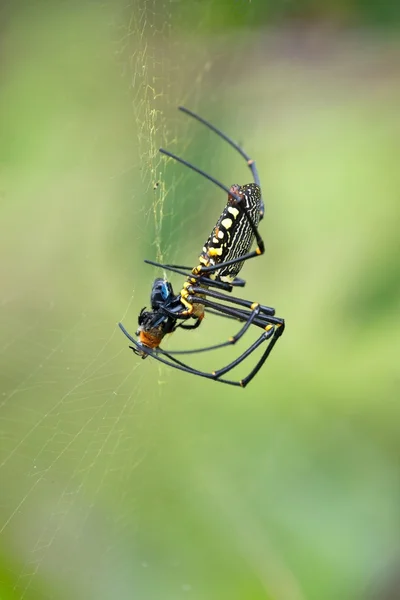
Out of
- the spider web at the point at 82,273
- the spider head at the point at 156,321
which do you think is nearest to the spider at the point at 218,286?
the spider head at the point at 156,321

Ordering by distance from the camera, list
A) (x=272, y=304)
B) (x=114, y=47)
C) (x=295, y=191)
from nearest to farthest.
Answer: (x=272, y=304) < (x=114, y=47) < (x=295, y=191)

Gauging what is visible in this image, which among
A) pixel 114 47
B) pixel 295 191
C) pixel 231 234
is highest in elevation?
pixel 114 47

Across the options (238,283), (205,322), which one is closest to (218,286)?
(238,283)

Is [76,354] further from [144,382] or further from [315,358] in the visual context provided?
[315,358]

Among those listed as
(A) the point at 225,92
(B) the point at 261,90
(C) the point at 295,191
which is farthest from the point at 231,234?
(B) the point at 261,90

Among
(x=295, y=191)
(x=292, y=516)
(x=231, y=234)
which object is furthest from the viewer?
(x=295, y=191)

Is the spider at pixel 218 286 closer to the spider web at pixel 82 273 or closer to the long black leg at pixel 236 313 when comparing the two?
the long black leg at pixel 236 313

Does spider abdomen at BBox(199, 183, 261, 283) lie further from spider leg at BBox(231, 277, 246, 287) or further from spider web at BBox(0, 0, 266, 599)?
spider web at BBox(0, 0, 266, 599)

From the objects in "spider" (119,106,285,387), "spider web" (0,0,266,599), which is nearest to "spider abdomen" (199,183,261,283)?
"spider" (119,106,285,387)
